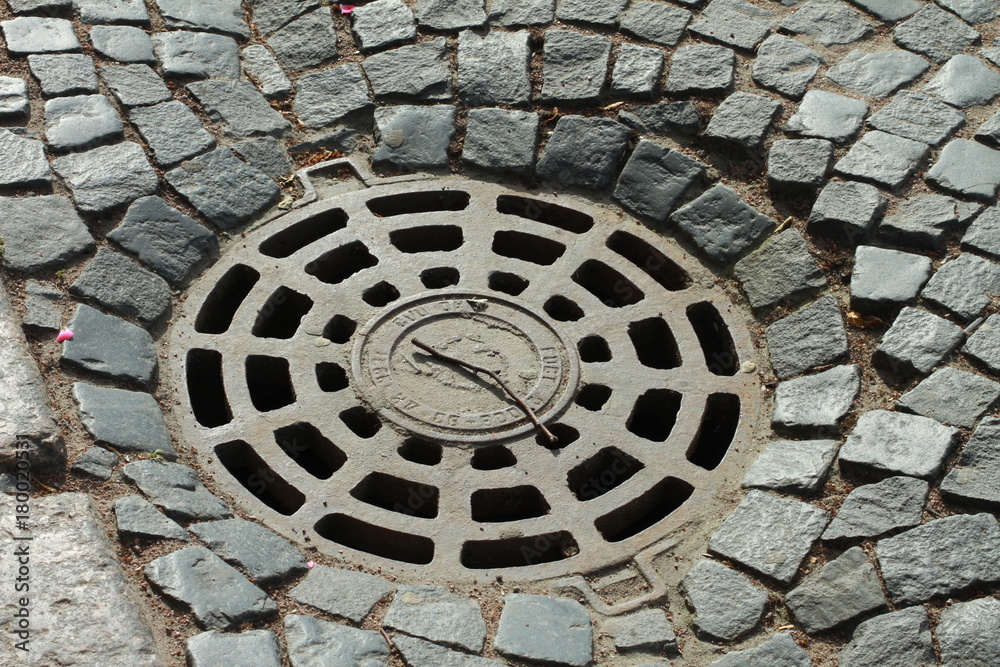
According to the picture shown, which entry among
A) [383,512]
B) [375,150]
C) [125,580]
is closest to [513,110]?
[375,150]

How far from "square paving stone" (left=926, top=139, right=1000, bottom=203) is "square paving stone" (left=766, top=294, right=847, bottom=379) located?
62 centimetres

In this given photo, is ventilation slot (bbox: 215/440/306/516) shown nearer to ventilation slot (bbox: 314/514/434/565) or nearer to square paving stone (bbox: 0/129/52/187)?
ventilation slot (bbox: 314/514/434/565)

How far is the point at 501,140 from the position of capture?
12.5 feet

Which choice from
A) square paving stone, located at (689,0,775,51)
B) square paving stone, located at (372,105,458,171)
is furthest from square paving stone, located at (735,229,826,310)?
square paving stone, located at (372,105,458,171)

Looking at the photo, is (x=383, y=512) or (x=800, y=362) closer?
(x=383, y=512)

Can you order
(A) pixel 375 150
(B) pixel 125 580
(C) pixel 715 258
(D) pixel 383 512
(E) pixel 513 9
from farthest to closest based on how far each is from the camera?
1. (E) pixel 513 9
2. (A) pixel 375 150
3. (C) pixel 715 258
4. (D) pixel 383 512
5. (B) pixel 125 580

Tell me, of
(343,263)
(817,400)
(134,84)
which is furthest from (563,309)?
(134,84)

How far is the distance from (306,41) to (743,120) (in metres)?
1.58

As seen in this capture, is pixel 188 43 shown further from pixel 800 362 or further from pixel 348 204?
pixel 800 362

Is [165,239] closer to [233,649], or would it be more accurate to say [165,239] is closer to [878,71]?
[233,649]

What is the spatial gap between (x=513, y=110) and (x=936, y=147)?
1398 mm

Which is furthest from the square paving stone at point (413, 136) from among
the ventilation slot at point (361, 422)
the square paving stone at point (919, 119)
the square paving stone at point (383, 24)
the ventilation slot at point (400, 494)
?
the square paving stone at point (919, 119)

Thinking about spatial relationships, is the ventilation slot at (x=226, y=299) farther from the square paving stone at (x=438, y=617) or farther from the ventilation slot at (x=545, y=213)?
the square paving stone at (x=438, y=617)

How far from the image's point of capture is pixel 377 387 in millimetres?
3182
